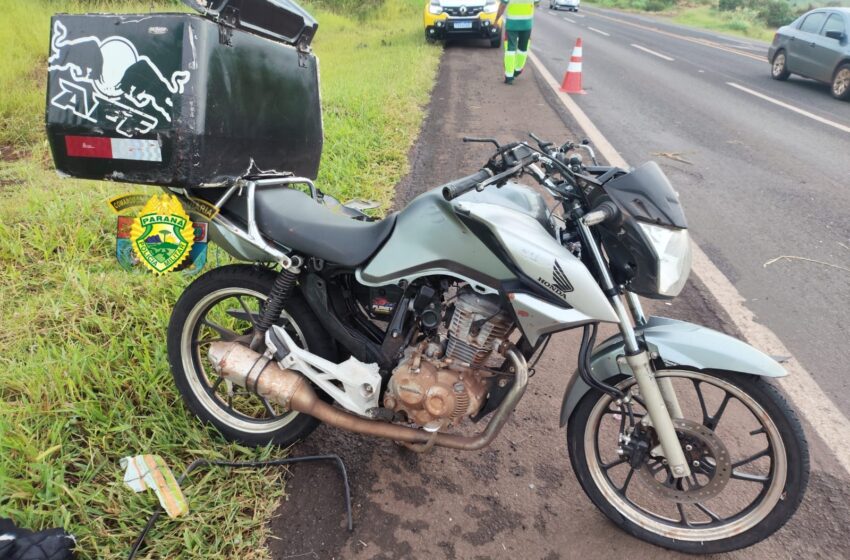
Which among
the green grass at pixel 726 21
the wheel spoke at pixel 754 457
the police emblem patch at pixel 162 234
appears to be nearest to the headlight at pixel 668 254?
the wheel spoke at pixel 754 457

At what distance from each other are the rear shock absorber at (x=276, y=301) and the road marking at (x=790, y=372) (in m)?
2.41

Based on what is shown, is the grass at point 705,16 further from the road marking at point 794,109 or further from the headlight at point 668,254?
the headlight at point 668,254

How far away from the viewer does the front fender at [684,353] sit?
189 centimetres

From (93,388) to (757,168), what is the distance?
21.1ft

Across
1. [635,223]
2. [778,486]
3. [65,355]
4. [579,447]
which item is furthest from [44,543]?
[778,486]

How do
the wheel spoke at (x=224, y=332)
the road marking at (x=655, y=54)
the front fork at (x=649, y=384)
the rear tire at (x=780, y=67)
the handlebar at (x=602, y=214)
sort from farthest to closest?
1. the road marking at (x=655, y=54)
2. the rear tire at (x=780, y=67)
3. the wheel spoke at (x=224, y=332)
4. the front fork at (x=649, y=384)
5. the handlebar at (x=602, y=214)

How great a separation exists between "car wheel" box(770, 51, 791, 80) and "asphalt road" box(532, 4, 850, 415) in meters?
0.18

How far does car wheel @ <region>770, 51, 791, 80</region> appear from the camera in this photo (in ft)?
38.9

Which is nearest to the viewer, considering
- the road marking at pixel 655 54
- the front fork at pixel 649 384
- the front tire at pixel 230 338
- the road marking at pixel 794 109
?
the front fork at pixel 649 384

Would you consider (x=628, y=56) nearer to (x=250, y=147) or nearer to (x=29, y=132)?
(x=29, y=132)

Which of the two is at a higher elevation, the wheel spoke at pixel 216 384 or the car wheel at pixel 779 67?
the car wheel at pixel 779 67

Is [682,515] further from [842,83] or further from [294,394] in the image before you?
[842,83]

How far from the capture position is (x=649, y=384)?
1.96 metres

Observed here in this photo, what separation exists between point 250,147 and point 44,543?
1.56 m
